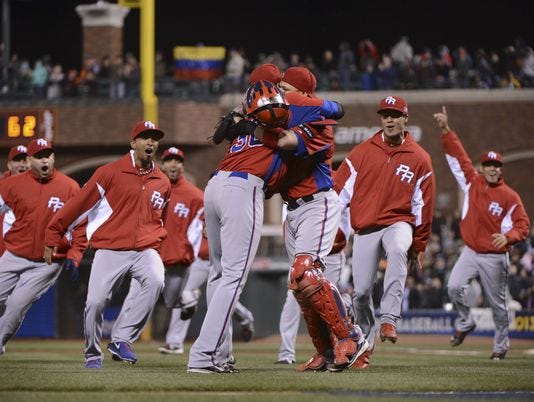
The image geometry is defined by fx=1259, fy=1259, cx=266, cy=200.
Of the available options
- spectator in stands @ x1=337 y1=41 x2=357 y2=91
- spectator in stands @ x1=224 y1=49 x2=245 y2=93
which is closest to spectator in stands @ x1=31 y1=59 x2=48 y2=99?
A: spectator in stands @ x1=224 y1=49 x2=245 y2=93

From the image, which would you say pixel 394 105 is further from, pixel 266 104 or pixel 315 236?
pixel 266 104

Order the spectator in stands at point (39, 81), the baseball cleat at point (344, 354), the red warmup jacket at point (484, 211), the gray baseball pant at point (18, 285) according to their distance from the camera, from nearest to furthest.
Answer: the baseball cleat at point (344, 354)
the gray baseball pant at point (18, 285)
the red warmup jacket at point (484, 211)
the spectator in stands at point (39, 81)

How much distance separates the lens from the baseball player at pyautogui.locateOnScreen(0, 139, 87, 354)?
12.0m

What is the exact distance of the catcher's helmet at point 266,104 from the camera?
28.8 ft

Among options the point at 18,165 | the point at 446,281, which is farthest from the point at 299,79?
the point at 446,281

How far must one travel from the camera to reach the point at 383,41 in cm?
4378

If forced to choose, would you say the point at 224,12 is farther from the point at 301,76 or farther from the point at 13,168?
the point at 301,76

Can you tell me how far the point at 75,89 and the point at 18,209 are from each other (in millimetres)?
22395

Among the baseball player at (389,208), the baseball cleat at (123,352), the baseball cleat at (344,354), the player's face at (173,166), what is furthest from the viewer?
the player's face at (173,166)

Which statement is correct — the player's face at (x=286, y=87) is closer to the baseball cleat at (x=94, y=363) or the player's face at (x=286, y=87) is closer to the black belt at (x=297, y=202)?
the black belt at (x=297, y=202)

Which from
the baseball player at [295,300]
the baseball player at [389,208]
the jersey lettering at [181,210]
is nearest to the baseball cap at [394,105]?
the baseball player at [389,208]

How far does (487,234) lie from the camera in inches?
550

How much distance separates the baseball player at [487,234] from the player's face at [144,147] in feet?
12.5

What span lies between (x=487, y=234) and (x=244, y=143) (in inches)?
222
